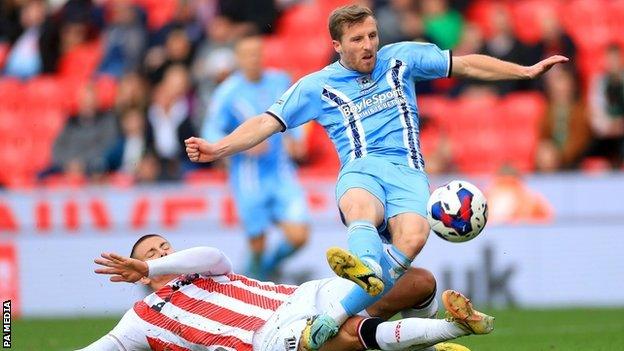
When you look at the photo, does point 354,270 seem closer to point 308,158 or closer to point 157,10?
point 308,158

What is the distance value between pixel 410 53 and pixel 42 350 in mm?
3637

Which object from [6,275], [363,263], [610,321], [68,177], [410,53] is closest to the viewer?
[363,263]

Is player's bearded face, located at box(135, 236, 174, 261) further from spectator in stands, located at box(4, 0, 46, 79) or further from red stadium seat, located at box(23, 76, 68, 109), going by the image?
spectator in stands, located at box(4, 0, 46, 79)

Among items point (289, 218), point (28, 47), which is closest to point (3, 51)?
point (28, 47)

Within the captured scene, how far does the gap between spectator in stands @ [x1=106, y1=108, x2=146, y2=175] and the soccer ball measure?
32.7 feet

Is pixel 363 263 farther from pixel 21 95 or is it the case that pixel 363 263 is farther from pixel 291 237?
pixel 21 95

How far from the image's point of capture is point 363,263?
7.89 m

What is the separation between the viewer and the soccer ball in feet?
27.2

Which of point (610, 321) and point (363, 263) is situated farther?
point (610, 321)

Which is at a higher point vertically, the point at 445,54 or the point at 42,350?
the point at 445,54

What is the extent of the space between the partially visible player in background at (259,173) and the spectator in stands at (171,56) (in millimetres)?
4428

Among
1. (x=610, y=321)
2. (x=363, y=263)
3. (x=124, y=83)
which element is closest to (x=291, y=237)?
(x=610, y=321)

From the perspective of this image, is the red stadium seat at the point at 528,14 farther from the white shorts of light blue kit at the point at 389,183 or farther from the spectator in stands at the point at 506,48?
the white shorts of light blue kit at the point at 389,183

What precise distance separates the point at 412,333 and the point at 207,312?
3.97 ft
